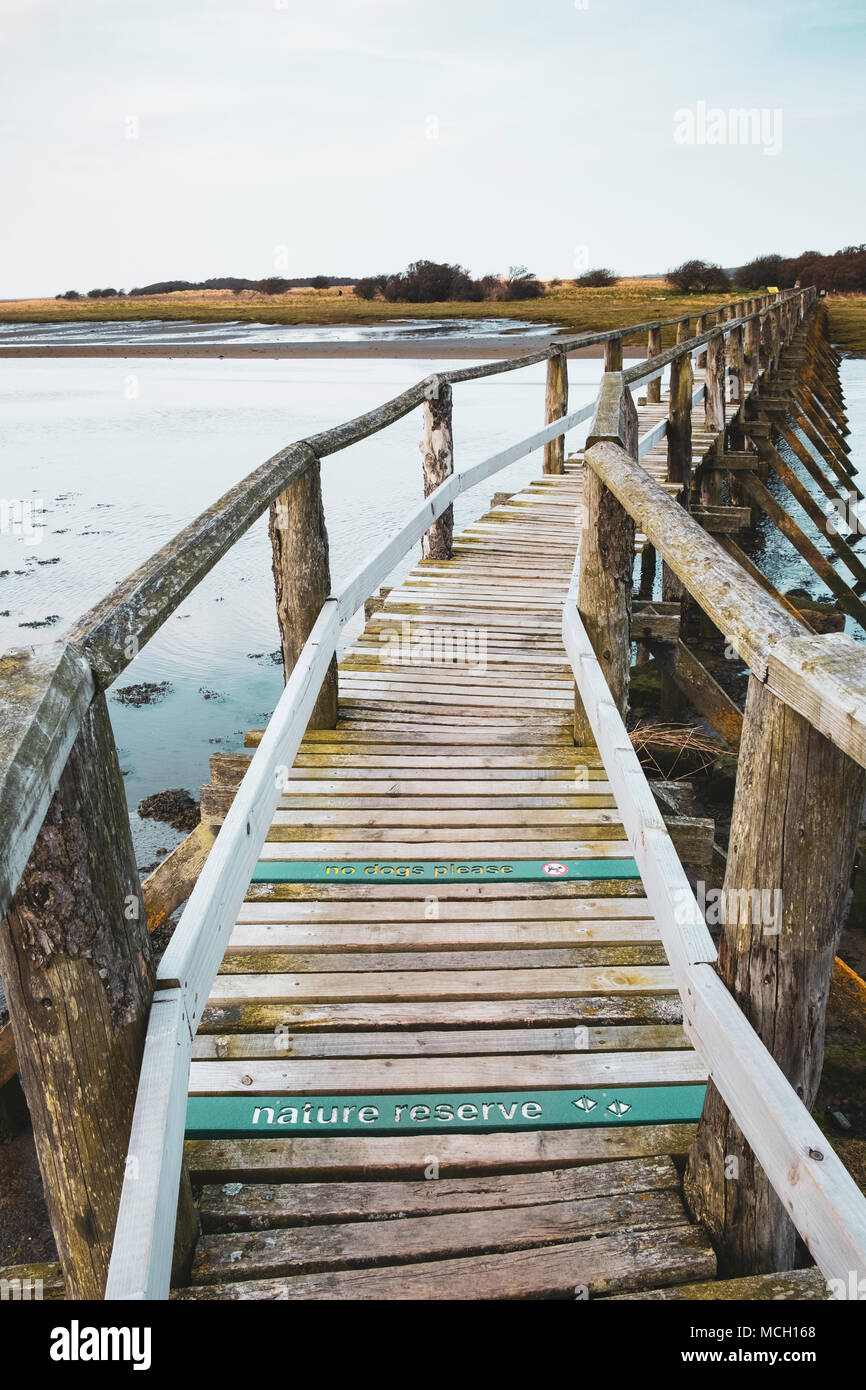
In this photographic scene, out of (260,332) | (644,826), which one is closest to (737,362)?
(644,826)

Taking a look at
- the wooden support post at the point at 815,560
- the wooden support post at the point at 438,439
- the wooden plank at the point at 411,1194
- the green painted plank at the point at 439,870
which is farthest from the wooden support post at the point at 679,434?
the wooden plank at the point at 411,1194

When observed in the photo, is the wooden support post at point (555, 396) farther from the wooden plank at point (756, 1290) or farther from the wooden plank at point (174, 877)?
the wooden plank at point (756, 1290)

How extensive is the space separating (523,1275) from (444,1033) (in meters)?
0.73

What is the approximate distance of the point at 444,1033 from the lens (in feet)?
8.49

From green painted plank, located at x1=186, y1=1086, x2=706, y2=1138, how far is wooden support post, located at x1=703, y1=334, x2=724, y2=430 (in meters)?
10.6

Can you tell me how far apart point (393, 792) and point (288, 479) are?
134cm

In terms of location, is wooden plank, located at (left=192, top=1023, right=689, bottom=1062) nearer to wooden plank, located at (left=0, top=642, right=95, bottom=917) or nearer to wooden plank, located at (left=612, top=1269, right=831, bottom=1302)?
wooden plank, located at (left=612, top=1269, right=831, bottom=1302)

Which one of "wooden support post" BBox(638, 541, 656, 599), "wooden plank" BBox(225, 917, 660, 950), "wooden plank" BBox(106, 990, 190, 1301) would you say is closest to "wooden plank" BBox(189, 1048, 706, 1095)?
"wooden plank" BBox(225, 917, 660, 950)

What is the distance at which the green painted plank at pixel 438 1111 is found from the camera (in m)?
2.31
